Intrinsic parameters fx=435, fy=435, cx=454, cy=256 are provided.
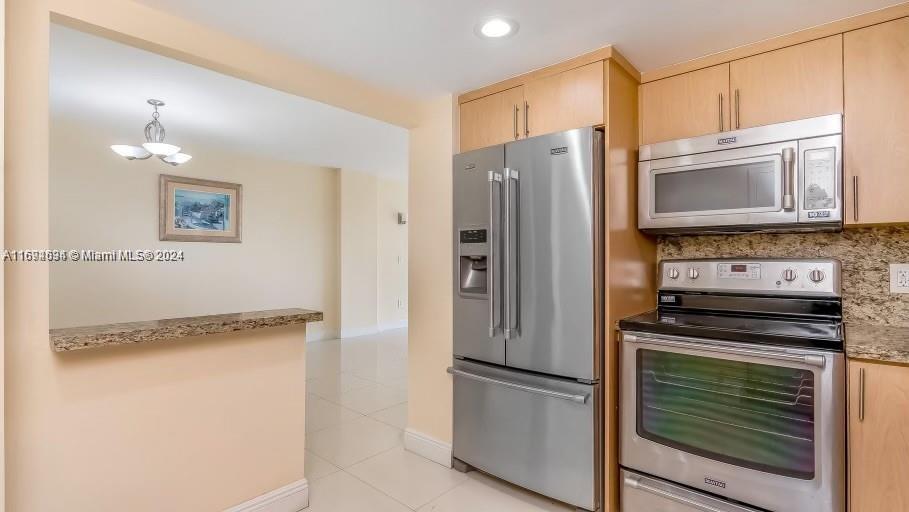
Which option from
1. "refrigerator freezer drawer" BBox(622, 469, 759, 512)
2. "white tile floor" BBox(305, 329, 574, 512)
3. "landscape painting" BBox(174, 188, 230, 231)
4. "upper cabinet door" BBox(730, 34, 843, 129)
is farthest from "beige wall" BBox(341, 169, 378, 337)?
"upper cabinet door" BBox(730, 34, 843, 129)

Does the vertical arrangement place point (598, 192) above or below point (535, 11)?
below

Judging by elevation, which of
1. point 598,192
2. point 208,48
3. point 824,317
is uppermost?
point 208,48

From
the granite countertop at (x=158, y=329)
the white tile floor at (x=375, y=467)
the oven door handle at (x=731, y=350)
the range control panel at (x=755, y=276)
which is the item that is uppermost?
the range control panel at (x=755, y=276)

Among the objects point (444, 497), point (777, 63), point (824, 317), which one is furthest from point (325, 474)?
point (777, 63)

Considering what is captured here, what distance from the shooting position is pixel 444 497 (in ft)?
7.54

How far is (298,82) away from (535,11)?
1.25m

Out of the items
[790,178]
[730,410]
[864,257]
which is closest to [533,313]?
[730,410]

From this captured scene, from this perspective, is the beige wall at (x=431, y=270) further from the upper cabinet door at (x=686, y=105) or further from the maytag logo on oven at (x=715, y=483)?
the maytag logo on oven at (x=715, y=483)

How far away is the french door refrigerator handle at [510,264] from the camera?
2270 mm

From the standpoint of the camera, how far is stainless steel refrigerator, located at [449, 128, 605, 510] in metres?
2.07

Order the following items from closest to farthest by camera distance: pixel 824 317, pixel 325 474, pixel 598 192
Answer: pixel 824 317 → pixel 598 192 → pixel 325 474

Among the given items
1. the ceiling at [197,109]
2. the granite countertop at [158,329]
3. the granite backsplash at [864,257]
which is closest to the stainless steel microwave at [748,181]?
the granite backsplash at [864,257]

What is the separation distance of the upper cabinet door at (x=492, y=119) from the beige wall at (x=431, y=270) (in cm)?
10

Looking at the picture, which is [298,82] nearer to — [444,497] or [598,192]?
[598,192]
